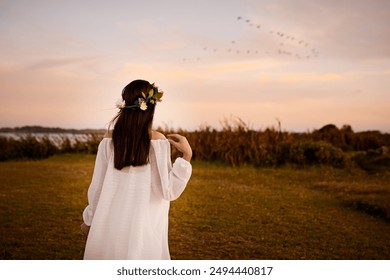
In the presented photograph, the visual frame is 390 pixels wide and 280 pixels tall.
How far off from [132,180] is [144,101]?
48cm

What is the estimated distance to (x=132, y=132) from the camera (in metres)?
2.46

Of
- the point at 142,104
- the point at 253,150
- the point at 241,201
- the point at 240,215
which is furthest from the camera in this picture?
the point at 253,150

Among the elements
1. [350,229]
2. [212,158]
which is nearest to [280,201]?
[350,229]

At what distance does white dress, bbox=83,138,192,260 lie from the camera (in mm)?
2502

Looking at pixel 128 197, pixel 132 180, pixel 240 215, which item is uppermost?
pixel 132 180

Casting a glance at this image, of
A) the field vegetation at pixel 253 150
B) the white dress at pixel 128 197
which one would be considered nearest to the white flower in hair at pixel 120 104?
the white dress at pixel 128 197

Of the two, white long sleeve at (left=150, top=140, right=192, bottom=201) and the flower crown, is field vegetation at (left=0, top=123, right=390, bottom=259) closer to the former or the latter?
white long sleeve at (left=150, top=140, right=192, bottom=201)

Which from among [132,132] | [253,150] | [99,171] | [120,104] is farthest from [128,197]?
[253,150]

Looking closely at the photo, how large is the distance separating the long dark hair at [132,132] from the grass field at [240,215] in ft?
5.91

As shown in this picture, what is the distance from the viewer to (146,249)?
260cm

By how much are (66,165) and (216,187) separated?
4.64m

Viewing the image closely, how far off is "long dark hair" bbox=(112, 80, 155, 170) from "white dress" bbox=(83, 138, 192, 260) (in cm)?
6

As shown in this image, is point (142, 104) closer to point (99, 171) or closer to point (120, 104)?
point (120, 104)

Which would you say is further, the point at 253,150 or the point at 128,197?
the point at 253,150
